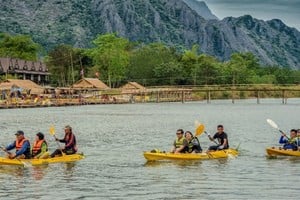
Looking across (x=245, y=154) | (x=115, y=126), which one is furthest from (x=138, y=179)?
(x=115, y=126)

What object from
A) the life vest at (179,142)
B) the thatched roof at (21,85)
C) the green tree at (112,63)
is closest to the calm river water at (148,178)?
the life vest at (179,142)

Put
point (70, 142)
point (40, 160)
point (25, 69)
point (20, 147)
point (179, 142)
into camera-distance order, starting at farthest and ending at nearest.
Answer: point (25, 69), point (179, 142), point (70, 142), point (40, 160), point (20, 147)

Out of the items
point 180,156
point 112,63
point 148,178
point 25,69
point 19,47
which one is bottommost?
point 148,178

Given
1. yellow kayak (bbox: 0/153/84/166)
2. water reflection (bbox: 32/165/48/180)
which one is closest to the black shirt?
yellow kayak (bbox: 0/153/84/166)

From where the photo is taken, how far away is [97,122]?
2992 inches

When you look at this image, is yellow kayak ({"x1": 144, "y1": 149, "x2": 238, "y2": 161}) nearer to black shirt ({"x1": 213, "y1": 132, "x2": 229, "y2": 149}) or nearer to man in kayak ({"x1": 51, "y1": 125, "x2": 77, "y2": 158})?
black shirt ({"x1": 213, "y1": 132, "x2": 229, "y2": 149})

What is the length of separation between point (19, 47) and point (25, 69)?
3233 cm

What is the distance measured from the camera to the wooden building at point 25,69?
142125mm

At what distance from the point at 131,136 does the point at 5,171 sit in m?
27.0

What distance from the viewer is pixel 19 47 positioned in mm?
181750

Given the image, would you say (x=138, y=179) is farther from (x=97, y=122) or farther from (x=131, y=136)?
(x=97, y=122)

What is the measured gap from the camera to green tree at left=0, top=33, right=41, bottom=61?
17850 centimetres

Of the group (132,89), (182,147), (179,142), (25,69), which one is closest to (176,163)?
(182,147)

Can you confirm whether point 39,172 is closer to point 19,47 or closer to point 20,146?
point 20,146
